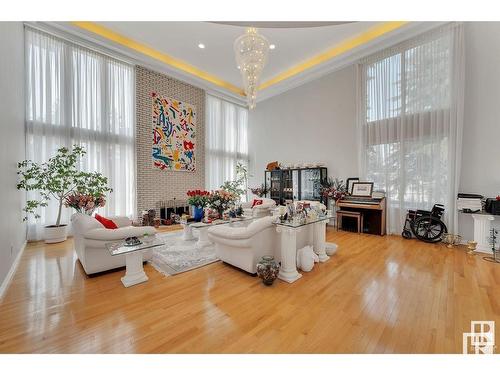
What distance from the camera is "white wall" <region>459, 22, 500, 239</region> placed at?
3.66 metres

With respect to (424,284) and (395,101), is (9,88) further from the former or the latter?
(395,101)

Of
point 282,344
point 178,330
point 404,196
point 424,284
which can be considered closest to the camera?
point 282,344

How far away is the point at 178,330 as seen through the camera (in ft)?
5.59

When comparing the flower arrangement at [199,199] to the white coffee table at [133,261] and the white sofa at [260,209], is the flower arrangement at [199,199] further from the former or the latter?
the white coffee table at [133,261]

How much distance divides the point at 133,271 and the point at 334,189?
15.8ft

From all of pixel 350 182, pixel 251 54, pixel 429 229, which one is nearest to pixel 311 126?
pixel 350 182

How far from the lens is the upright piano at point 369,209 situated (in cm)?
468

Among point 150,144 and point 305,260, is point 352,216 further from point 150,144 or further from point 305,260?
point 150,144

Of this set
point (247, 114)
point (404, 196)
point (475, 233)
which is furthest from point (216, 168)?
point (475, 233)

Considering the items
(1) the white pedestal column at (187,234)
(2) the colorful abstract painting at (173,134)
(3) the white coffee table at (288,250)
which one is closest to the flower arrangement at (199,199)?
(1) the white pedestal column at (187,234)

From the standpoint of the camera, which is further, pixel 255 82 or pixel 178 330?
pixel 255 82

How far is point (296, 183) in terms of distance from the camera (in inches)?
256

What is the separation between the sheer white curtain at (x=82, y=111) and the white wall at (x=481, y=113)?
7539 mm

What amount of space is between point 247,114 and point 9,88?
22.2ft
